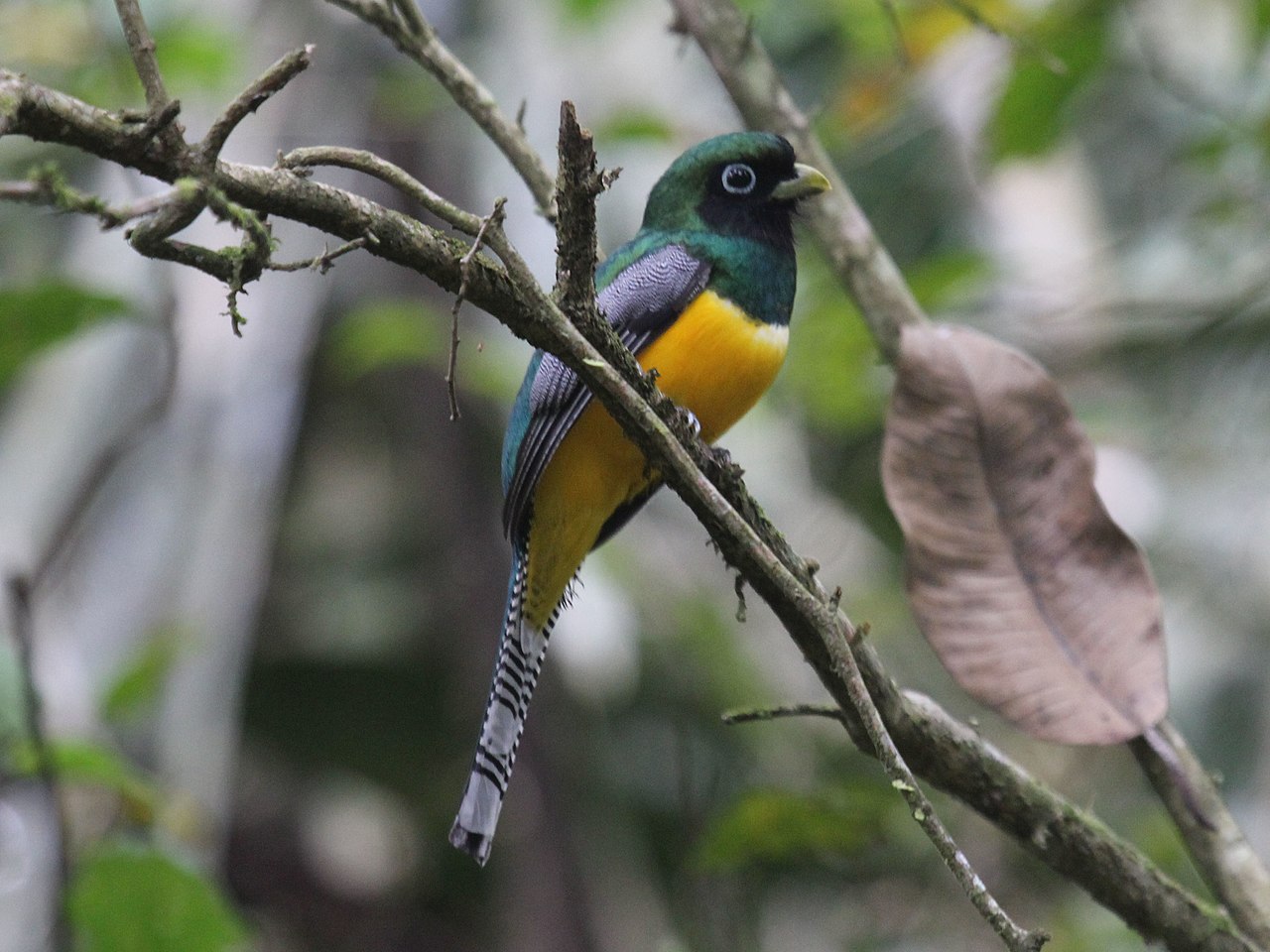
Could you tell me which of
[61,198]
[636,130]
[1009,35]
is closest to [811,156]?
[1009,35]

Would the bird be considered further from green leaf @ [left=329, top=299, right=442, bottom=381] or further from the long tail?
green leaf @ [left=329, top=299, right=442, bottom=381]

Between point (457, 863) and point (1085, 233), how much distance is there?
375 cm

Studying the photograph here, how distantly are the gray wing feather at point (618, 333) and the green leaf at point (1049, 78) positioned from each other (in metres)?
1.02

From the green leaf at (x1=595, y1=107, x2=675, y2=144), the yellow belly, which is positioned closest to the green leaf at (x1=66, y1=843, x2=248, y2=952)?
the yellow belly

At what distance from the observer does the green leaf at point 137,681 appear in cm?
332

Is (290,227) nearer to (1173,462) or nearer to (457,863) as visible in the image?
(457,863)

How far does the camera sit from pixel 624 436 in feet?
10.4

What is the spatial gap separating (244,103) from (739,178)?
2131 millimetres

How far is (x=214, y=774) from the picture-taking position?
3.95 meters

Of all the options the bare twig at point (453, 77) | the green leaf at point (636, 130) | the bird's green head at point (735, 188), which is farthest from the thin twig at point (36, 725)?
the green leaf at point (636, 130)

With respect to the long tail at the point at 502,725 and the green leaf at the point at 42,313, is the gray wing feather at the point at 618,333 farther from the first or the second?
the green leaf at the point at 42,313

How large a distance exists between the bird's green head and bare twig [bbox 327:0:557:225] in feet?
1.35

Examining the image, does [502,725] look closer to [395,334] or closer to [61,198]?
[395,334]

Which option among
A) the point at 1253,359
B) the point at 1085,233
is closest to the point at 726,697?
the point at 1253,359
